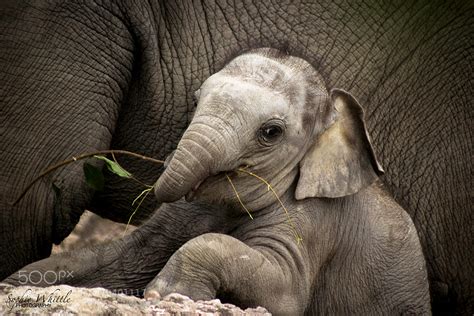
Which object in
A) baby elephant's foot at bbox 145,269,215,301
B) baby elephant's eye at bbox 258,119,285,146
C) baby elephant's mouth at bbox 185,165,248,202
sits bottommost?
baby elephant's foot at bbox 145,269,215,301

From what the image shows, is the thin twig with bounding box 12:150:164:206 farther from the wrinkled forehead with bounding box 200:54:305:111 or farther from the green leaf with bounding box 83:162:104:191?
the wrinkled forehead with bounding box 200:54:305:111

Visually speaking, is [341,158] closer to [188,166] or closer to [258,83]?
[258,83]

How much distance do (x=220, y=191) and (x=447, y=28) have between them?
1.41m

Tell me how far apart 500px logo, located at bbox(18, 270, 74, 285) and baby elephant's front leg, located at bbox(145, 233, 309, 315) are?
516mm

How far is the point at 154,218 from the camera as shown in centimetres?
580

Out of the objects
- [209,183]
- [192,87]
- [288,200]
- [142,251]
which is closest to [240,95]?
[209,183]

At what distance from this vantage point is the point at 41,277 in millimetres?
5516

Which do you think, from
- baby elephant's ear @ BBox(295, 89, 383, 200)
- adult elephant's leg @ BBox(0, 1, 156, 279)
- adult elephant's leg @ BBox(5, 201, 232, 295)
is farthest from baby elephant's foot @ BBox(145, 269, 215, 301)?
adult elephant's leg @ BBox(0, 1, 156, 279)

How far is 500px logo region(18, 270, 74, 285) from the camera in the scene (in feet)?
18.1

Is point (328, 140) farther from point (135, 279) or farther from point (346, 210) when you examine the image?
point (135, 279)

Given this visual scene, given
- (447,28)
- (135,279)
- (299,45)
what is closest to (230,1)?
(299,45)

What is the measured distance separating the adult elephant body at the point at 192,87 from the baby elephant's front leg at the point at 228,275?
1.05 metres

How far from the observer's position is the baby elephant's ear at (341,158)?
5.59 meters

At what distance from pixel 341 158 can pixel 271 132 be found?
0.36 metres
